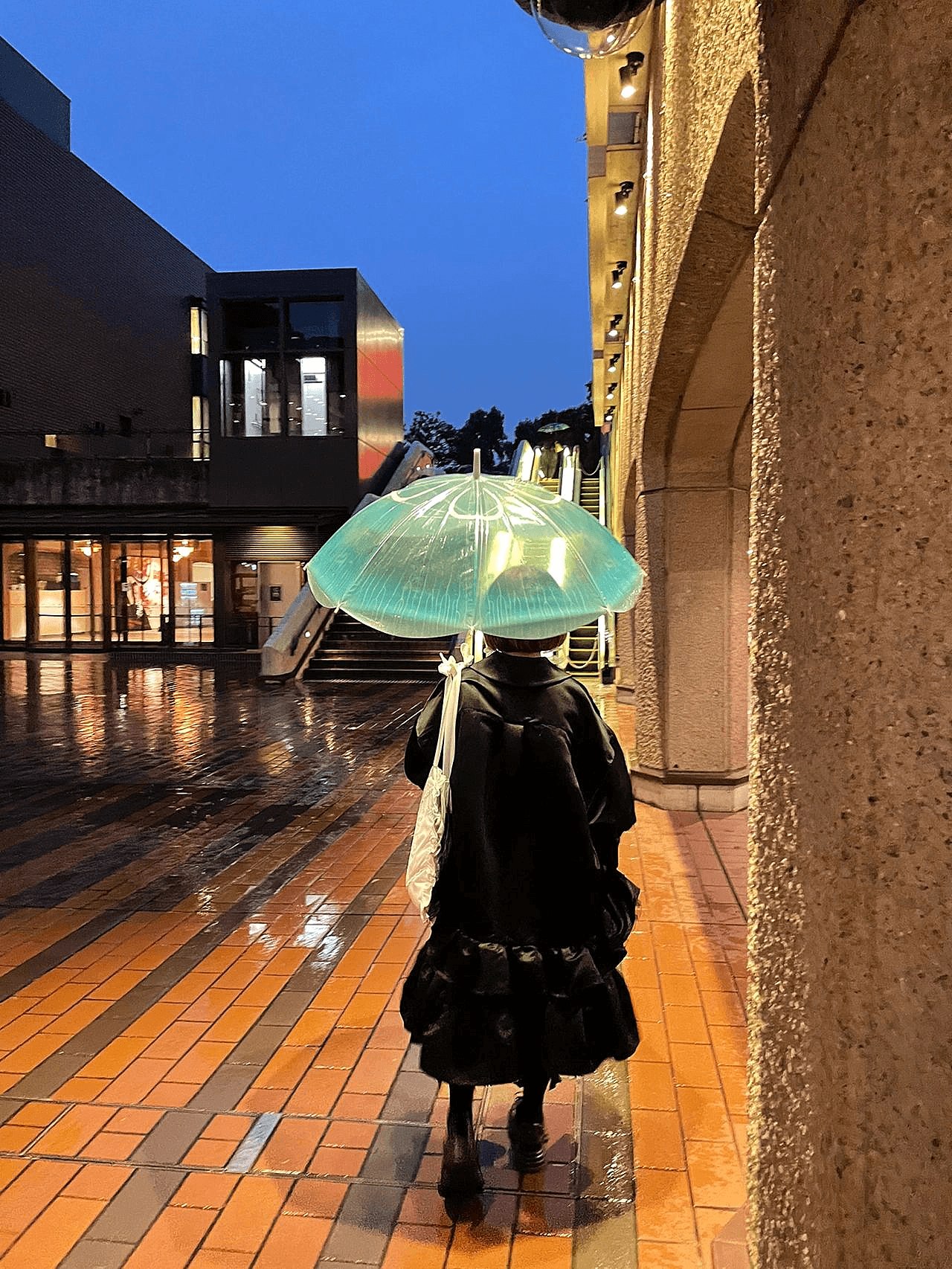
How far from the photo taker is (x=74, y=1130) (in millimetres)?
3131

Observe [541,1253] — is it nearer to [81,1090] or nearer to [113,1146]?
[113,1146]

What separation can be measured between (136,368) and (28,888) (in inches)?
1072

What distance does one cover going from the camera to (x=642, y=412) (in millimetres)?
7199

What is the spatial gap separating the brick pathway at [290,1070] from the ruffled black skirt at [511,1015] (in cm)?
47

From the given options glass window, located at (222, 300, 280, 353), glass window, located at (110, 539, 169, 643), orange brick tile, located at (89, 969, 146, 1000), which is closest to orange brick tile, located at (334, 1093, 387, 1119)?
orange brick tile, located at (89, 969, 146, 1000)

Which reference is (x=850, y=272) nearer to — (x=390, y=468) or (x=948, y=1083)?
(x=948, y=1083)

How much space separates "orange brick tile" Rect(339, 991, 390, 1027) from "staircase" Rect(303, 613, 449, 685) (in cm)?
1257

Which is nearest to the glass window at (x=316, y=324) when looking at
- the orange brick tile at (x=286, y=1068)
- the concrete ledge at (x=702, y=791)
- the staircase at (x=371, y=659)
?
Answer: the staircase at (x=371, y=659)

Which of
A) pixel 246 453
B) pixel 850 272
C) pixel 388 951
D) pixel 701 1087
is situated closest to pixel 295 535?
pixel 246 453

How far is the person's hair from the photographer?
2.56 meters

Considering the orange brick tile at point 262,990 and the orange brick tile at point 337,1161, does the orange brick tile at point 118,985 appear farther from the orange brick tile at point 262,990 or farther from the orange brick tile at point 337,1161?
the orange brick tile at point 337,1161

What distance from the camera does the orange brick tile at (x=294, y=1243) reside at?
8.22 ft

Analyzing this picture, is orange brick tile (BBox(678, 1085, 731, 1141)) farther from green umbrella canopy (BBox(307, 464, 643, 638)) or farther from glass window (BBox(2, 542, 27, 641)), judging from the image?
glass window (BBox(2, 542, 27, 641))

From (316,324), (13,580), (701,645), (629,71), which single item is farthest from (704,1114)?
(13,580)
